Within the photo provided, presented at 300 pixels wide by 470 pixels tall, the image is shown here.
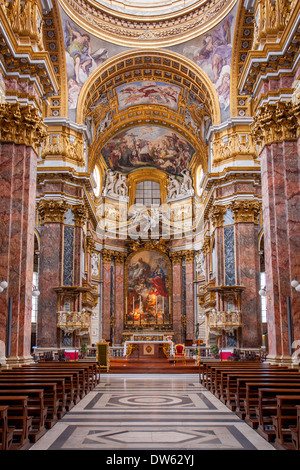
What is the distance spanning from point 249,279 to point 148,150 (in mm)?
16069

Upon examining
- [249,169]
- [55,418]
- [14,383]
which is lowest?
[55,418]

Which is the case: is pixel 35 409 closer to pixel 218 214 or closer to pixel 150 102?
pixel 218 214

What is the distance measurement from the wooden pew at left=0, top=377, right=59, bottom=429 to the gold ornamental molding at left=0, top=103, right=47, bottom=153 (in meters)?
8.05

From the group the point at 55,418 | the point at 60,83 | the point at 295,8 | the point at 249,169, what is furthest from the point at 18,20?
the point at 249,169

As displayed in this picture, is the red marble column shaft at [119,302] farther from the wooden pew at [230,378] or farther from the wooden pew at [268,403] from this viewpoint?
the wooden pew at [268,403]

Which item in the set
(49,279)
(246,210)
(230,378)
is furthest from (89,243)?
(230,378)

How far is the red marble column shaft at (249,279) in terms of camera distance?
2225 cm

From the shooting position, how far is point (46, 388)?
7.64m

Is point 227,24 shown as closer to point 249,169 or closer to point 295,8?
point 249,169

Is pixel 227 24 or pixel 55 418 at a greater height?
pixel 227 24

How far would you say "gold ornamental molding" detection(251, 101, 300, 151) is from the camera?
44.7 feet

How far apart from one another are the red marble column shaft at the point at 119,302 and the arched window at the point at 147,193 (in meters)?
5.67

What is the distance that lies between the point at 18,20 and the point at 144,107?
56.5 feet

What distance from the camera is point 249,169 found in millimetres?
23828
